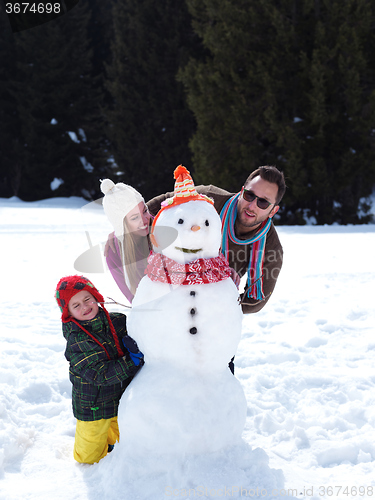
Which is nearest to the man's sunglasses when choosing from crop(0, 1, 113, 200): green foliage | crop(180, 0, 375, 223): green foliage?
crop(180, 0, 375, 223): green foliage

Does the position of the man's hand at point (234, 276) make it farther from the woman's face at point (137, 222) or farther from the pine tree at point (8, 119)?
the pine tree at point (8, 119)

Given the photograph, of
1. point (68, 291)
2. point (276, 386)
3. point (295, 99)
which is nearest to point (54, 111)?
point (295, 99)

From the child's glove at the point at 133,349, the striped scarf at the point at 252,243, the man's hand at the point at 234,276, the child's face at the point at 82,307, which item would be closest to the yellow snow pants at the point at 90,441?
the child's glove at the point at 133,349

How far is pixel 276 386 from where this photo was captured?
9.89 feet

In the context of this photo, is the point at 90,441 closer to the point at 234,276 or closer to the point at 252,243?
the point at 234,276

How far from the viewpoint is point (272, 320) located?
4176 mm

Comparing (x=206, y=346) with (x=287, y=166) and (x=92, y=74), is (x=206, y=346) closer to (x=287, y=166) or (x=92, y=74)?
(x=287, y=166)

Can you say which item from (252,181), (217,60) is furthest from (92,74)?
(252,181)

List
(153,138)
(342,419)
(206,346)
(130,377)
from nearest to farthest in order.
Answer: (206,346), (130,377), (342,419), (153,138)

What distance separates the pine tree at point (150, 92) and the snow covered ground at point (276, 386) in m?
7.97

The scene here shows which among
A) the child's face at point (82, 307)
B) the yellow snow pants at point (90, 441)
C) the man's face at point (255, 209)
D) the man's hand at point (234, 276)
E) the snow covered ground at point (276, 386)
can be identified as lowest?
the snow covered ground at point (276, 386)

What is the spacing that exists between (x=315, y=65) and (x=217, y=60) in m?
2.42

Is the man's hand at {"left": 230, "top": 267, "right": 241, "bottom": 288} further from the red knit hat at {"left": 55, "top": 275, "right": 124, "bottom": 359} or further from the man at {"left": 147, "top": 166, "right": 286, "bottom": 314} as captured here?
the red knit hat at {"left": 55, "top": 275, "right": 124, "bottom": 359}

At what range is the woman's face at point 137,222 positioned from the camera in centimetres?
228
